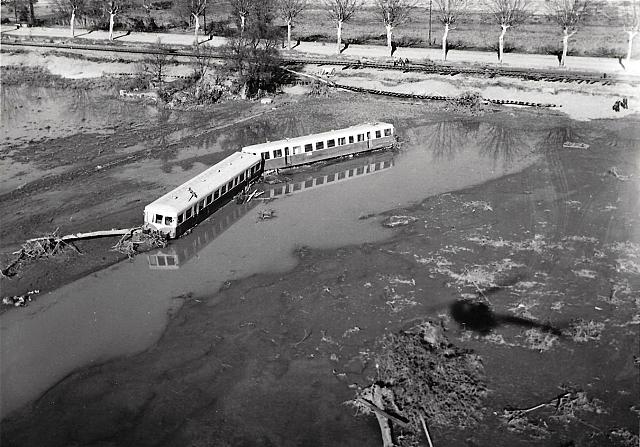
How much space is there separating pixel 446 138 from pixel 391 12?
3393 centimetres

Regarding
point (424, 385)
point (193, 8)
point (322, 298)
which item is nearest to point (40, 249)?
point (322, 298)

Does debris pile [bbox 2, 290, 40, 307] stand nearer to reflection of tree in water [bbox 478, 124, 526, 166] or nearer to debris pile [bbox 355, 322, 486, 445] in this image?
debris pile [bbox 355, 322, 486, 445]

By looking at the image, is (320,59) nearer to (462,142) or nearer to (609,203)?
(462,142)

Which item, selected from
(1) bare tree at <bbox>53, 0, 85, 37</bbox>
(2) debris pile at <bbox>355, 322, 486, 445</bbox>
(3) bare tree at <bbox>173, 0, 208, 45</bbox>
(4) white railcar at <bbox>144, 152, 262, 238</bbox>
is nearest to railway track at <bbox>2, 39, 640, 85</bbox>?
(1) bare tree at <bbox>53, 0, 85, 37</bbox>

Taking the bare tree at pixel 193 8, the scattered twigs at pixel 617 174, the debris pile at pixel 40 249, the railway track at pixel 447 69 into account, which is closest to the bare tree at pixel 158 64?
the railway track at pixel 447 69

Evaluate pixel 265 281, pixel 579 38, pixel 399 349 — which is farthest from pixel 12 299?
pixel 579 38

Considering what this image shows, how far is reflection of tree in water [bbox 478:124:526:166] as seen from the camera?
45.6m

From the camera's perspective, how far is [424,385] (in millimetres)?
20906

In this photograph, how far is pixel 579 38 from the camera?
8212 centimetres

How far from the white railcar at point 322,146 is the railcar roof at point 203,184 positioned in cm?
169

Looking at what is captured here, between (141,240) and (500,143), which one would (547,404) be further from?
(500,143)

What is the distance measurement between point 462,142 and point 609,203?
15.5 metres

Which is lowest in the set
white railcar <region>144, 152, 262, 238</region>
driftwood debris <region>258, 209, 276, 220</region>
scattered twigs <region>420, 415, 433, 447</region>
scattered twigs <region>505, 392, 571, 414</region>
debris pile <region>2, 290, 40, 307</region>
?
scattered twigs <region>420, 415, 433, 447</region>

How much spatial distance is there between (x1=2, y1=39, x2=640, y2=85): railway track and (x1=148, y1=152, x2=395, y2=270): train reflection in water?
81.2ft
